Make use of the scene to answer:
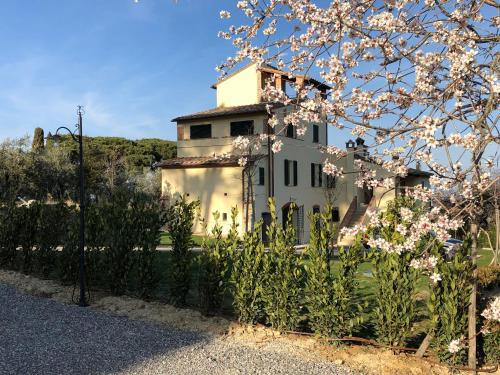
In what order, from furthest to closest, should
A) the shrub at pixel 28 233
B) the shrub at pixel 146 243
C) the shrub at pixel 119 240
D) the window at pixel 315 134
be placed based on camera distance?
the window at pixel 315 134
the shrub at pixel 28 233
the shrub at pixel 119 240
the shrub at pixel 146 243

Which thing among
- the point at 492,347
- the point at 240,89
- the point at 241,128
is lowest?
the point at 492,347

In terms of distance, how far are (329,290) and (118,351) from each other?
2.58m

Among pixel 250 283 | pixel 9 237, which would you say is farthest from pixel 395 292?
pixel 9 237

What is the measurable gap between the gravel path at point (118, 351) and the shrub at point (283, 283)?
625mm

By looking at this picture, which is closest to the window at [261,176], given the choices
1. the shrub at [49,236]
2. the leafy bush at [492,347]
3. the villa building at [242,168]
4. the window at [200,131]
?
the villa building at [242,168]

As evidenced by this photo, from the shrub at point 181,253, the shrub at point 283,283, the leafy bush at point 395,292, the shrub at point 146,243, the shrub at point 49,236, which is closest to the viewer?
the leafy bush at point 395,292

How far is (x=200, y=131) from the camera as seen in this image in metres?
26.6

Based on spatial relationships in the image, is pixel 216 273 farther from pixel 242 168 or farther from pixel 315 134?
pixel 315 134

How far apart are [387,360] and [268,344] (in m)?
1.40

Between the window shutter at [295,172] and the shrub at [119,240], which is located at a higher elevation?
the window shutter at [295,172]

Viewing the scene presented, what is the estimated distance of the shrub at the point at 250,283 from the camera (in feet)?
19.3

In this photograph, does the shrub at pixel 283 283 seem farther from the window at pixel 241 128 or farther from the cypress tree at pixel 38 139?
the cypress tree at pixel 38 139

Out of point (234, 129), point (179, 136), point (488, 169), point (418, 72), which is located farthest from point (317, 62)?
point (179, 136)

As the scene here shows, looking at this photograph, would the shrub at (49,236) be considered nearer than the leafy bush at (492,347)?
No
